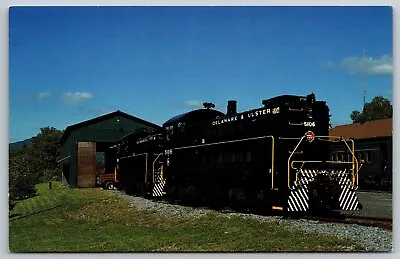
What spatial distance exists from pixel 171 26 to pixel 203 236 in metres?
2.69

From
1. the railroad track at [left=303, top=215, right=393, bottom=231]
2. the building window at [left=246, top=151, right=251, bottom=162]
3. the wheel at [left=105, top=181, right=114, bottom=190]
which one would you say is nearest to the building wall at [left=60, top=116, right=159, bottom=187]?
the wheel at [left=105, top=181, right=114, bottom=190]

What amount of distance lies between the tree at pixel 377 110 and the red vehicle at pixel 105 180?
345cm

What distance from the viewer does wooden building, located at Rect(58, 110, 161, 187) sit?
8.34m

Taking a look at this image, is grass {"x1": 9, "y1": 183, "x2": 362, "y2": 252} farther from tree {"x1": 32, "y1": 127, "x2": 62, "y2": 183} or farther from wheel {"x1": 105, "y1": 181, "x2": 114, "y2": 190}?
wheel {"x1": 105, "y1": 181, "x2": 114, "y2": 190}

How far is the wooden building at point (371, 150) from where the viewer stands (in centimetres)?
792

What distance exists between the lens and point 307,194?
326 inches

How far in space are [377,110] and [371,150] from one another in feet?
1.77

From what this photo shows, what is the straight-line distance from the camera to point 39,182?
8.48m

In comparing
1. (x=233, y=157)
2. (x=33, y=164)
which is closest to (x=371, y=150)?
(x=233, y=157)

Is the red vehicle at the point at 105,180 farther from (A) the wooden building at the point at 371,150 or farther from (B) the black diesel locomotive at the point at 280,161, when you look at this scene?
(A) the wooden building at the point at 371,150

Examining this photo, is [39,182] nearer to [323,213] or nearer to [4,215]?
[4,215]

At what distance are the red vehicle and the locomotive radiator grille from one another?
8.04ft

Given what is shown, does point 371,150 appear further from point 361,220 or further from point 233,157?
point 233,157

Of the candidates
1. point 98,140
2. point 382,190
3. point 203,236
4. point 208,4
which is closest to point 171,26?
point 208,4
